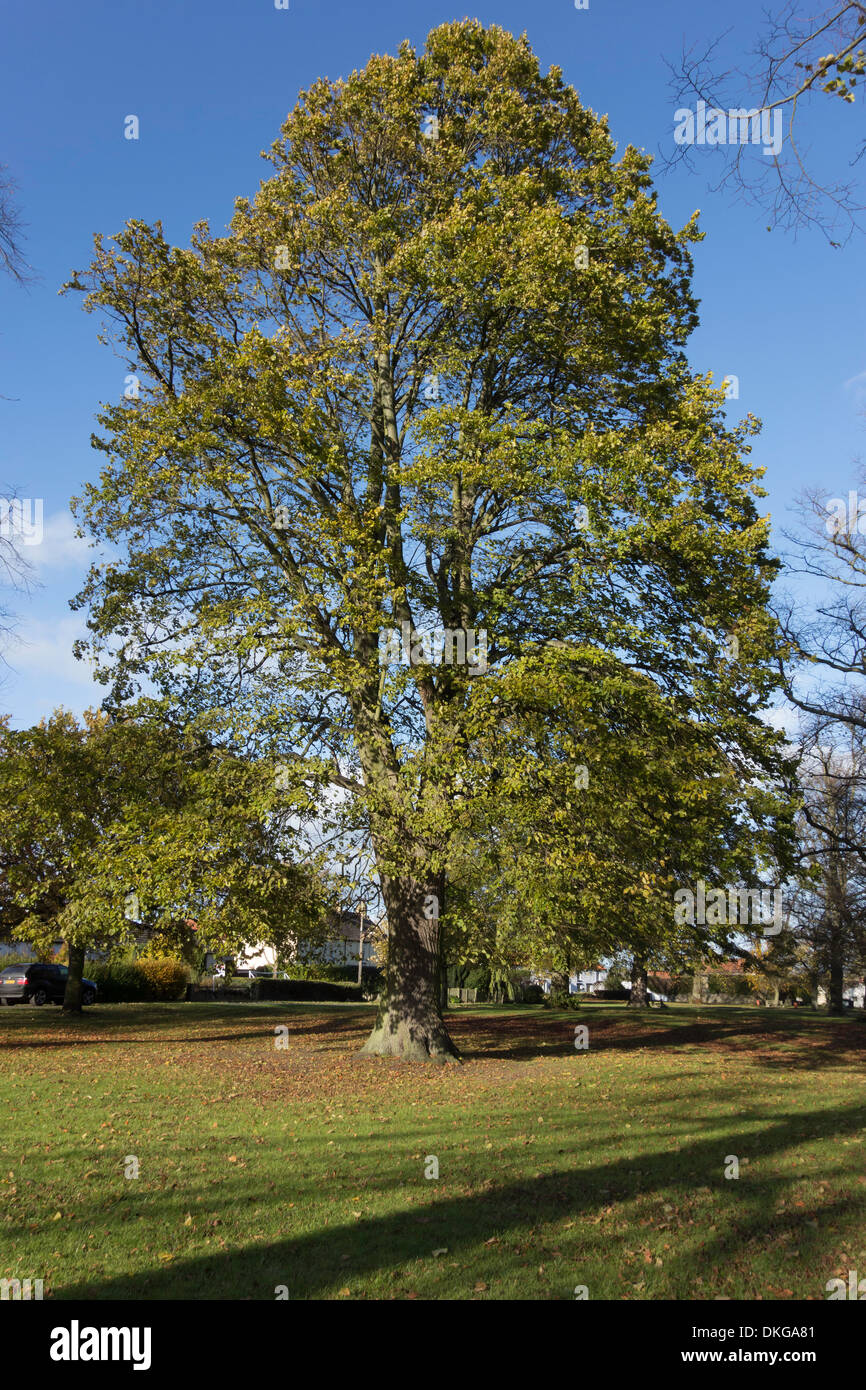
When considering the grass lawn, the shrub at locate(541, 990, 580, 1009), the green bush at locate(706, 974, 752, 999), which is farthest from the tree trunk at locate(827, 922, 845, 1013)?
the green bush at locate(706, 974, 752, 999)

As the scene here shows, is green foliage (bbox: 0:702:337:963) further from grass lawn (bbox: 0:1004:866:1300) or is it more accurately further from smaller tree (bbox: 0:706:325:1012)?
grass lawn (bbox: 0:1004:866:1300)

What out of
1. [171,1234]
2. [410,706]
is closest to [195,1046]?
[410,706]

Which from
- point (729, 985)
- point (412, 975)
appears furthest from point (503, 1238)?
point (729, 985)

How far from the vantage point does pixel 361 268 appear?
1744 cm

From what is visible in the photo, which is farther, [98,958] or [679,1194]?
[98,958]

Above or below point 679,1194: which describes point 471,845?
above

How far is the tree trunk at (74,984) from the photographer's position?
25.6 metres

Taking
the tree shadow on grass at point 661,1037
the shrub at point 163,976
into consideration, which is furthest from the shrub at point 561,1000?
the shrub at point 163,976

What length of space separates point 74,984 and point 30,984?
5263mm

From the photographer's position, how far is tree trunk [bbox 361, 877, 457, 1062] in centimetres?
1579

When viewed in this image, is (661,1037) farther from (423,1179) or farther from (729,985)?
(729,985)

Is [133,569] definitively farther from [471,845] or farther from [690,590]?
[690,590]

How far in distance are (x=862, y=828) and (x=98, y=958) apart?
90.4 ft

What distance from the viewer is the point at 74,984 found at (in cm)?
2630
